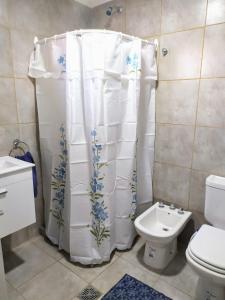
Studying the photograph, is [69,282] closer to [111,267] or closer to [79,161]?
[111,267]

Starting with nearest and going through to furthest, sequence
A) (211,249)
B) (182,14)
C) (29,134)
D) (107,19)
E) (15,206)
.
A: 1. (211,249)
2. (15,206)
3. (182,14)
4. (29,134)
5. (107,19)

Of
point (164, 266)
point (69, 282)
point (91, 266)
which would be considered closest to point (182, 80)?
point (164, 266)

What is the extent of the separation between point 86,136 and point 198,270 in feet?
3.67

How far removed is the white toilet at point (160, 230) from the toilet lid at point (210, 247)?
0.71 feet

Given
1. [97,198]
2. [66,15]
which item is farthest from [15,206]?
[66,15]

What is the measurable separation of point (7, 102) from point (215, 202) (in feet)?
5.88

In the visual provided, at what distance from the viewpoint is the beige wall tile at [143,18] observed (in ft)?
6.00

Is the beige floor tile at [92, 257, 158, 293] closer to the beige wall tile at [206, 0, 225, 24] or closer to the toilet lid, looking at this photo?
the toilet lid

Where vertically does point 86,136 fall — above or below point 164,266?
above

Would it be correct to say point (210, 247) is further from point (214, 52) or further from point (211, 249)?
point (214, 52)

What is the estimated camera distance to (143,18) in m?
Answer: 1.91

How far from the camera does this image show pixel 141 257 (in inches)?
76.0

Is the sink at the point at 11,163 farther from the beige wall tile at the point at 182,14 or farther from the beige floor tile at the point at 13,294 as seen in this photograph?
the beige wall tile at the point at 182,14

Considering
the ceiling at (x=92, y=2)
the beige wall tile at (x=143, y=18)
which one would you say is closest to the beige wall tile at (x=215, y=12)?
the beige wall tile at (x=143, y=18)
